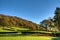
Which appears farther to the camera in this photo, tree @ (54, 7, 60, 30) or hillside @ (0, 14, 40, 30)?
hillside @ (0, 14, 40, 30)

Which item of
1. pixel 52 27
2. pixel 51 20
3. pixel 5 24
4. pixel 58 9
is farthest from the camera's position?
pixel 5 24

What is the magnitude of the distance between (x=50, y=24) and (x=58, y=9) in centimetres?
489

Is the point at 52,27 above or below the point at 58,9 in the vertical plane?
below

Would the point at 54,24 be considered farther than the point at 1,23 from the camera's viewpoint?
No

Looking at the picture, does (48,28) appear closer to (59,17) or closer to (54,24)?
(54,24)

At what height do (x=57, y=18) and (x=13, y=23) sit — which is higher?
(x=57, y=18)

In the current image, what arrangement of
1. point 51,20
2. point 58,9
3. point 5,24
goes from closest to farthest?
point 58,9 → point 51,20 → point 5,24

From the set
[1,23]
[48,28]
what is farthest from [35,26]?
[1,23]

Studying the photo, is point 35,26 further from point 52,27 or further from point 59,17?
point 59,17

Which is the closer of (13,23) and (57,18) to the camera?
(57,18)

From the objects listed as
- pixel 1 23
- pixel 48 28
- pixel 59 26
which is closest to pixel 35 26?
pixel 48 28

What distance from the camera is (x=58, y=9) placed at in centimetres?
2706

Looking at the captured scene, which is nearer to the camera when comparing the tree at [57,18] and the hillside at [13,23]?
the tree at [57,18]

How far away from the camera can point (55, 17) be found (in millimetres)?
27812
